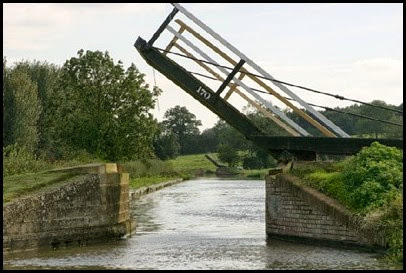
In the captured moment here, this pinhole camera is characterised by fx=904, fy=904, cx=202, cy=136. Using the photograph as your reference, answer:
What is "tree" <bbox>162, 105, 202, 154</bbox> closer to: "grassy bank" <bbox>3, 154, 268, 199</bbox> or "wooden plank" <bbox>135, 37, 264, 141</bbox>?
"grassy bank" <bbox>3, 154, 268, 199</bbox>

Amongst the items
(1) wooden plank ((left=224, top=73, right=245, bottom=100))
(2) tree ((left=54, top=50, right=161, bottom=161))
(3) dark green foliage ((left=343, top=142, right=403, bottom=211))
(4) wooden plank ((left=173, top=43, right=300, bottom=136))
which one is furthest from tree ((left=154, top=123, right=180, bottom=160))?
(3) dark green foliage ((left=343, top=142, right=403, bottom=211))

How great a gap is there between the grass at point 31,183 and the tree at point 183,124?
121 meters

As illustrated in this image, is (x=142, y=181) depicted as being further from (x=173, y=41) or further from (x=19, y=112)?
(x=173, y=41)

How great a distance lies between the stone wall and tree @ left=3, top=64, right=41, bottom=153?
39.5 m

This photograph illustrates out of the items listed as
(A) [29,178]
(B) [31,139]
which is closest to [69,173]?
(A) [29,178]

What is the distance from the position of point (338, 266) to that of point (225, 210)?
17.8 m

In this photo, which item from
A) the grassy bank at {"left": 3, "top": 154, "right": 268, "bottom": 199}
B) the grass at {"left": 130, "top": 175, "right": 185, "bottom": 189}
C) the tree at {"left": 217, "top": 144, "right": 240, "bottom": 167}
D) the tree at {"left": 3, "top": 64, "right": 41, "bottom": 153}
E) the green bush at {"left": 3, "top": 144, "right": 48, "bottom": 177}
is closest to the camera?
the grassy bank at {"left": 3, "top": 154, "right": 268, "bottom": 199}

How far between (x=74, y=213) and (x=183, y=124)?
128 metres

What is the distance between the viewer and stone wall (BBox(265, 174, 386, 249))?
1835 centimetres

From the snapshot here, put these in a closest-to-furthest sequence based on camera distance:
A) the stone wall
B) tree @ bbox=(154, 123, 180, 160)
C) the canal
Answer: the canal → the stone wall → tree @ bbox=(154, 123, 180, 160)

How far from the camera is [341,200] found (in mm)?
19375

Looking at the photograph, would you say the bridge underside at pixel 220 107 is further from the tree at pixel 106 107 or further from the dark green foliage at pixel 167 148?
the dark green foliage at pixel 167 148

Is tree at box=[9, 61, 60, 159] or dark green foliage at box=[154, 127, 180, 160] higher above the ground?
tree at box=[9, 61, 60, 159]

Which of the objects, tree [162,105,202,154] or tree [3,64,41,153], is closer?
tree [3,64,41,153]
